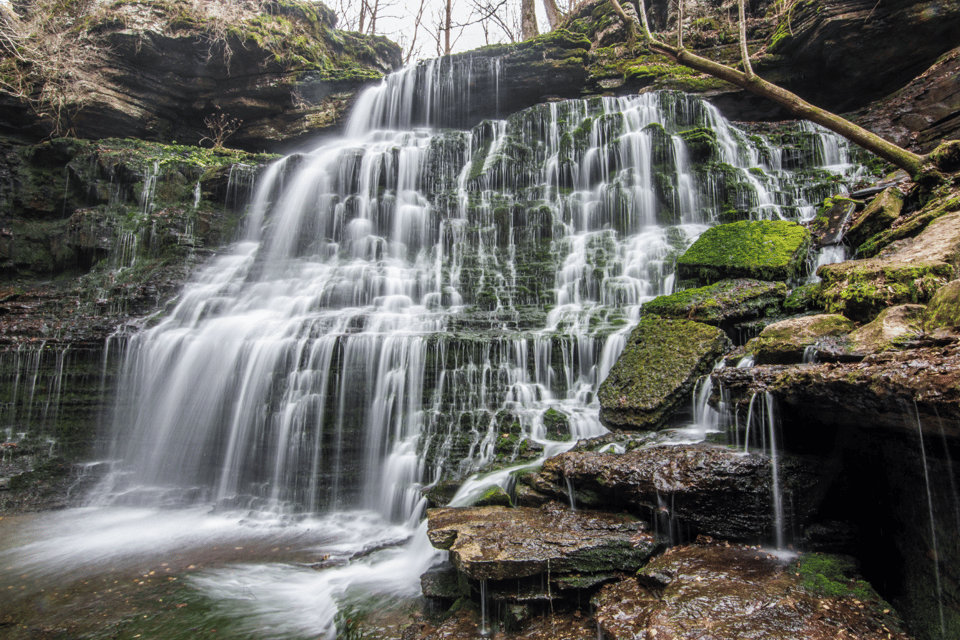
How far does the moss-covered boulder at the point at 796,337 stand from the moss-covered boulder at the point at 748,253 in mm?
2791

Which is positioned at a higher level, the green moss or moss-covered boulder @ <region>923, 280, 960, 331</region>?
moss-covered boulder @ <region>923, 280, 960, 331</region>

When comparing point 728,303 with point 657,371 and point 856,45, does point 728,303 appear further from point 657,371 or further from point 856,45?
point 856,45

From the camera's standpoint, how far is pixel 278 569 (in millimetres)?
5438

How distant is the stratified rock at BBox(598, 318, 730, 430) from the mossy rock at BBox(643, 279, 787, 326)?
1.46ft

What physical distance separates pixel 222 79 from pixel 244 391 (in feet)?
43.6

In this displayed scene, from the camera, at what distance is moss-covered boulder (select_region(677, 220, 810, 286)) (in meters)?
7.42

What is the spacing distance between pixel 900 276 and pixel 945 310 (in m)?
1.29

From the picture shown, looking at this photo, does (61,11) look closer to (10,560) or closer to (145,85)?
(145,85)

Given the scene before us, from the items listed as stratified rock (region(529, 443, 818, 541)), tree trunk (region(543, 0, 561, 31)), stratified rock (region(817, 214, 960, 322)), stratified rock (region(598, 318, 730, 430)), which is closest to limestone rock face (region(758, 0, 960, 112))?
tree trunk (region(543, 0, 561, 31))

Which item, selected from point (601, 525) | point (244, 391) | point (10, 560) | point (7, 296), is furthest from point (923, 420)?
point (7, 296)

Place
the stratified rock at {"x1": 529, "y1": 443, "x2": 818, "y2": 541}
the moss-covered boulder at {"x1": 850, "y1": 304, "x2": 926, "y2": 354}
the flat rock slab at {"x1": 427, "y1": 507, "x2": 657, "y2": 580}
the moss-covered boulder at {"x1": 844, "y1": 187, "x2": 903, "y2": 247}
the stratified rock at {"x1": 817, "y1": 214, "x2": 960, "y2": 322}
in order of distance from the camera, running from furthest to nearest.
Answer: the moss-covered boulder at {"x1": 844, "y1": 187, "x2": 903, "y2": 247} → the stratified rock at {"x1": 817, "y1": 214, "x2": 960, "y2": 322} → the stratified rock at {"x1": 529, "y1": 443, "x2": 818, "y2": 541} → the flat rock slab at {"x1": 427, "y1": 507, "x2": 657, "y2": 580} → the moss-covered boulder at {"x1": 850, "y1": 304, "x2": 926, "y2": 354}

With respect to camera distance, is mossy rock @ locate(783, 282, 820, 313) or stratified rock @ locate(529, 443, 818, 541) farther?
mossy rock @ locate(783, 282, 820, 313)

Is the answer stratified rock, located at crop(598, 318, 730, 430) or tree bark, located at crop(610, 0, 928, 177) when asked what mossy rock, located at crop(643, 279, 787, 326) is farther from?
tree bark, located at crop(610, 0, 928, 177)

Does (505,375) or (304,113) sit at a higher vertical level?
(304,113)
